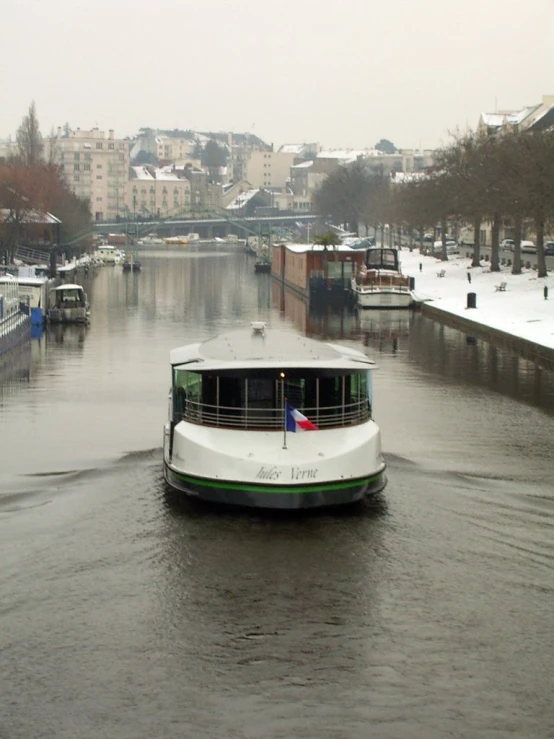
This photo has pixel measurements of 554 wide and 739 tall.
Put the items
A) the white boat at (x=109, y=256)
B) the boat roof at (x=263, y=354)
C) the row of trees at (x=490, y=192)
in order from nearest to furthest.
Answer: the boat roof at (x=263, y=354) → the row of trees at (x=490, y=192) → the white boat at (x=109, y=256)

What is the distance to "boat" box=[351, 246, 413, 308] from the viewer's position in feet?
212

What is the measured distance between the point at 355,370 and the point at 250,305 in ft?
157

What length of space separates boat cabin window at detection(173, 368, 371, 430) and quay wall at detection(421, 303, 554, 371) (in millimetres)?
20040

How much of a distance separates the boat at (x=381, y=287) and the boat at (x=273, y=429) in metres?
42.1

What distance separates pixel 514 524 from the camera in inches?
786

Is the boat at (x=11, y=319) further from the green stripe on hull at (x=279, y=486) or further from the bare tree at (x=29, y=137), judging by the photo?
the bare tree at (x=29, y=137)

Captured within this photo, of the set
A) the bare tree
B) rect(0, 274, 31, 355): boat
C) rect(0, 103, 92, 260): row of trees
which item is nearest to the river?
rect(0, 274, 31, 355): boat

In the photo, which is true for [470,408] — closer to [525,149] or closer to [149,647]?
[149,647]

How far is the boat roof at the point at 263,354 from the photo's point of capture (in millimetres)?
21031

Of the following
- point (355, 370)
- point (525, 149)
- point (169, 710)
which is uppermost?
point (525, 149)

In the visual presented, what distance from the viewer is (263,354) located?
21766mm

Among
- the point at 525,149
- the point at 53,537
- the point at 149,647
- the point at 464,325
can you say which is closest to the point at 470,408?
the point at 53,537

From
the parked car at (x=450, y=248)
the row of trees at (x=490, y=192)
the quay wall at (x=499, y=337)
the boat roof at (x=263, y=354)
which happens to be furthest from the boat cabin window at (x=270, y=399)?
the parked car at (x=450, y=248)

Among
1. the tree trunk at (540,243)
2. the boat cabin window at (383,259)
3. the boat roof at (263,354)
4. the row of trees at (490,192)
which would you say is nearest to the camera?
the boat roof at (263,354)
